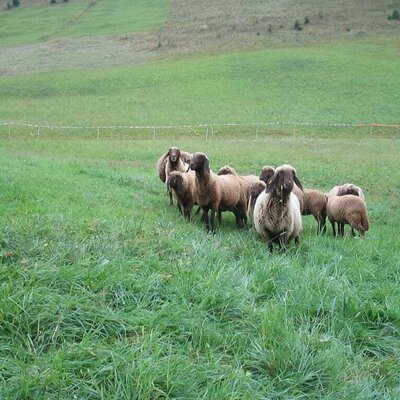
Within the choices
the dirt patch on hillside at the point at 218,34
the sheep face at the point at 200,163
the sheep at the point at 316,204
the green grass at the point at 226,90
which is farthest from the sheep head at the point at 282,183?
the dirt patch on hillside at the point at 218,34

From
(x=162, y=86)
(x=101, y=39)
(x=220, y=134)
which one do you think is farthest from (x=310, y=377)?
(x=101, y=39)

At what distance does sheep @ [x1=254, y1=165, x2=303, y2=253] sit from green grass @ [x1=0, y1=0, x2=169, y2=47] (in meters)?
66.6

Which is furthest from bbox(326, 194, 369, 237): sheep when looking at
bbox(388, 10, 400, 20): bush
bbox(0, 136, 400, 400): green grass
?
bbox(388, 10, 400, 20): bush

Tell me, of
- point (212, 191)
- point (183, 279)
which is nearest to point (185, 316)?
point (183, 279)

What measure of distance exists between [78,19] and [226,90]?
46.9 metres

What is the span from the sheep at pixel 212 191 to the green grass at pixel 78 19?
63.5 m

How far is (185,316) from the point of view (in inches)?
202

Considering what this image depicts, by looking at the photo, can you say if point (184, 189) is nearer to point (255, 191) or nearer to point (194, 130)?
point (255, 191)

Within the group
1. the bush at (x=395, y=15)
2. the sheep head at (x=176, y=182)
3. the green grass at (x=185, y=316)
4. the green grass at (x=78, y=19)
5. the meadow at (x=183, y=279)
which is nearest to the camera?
the green grass at (x=185, y=316)

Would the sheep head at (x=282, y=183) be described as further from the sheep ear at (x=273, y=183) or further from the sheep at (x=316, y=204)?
the sheep at (x=316, y=204)

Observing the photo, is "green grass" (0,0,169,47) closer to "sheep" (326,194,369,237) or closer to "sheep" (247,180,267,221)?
"sheep" (247,180,267,221)

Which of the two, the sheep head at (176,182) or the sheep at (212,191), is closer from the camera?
the sheep at (212,191)

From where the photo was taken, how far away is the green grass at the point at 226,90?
40.2 m

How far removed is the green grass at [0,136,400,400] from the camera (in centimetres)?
424
